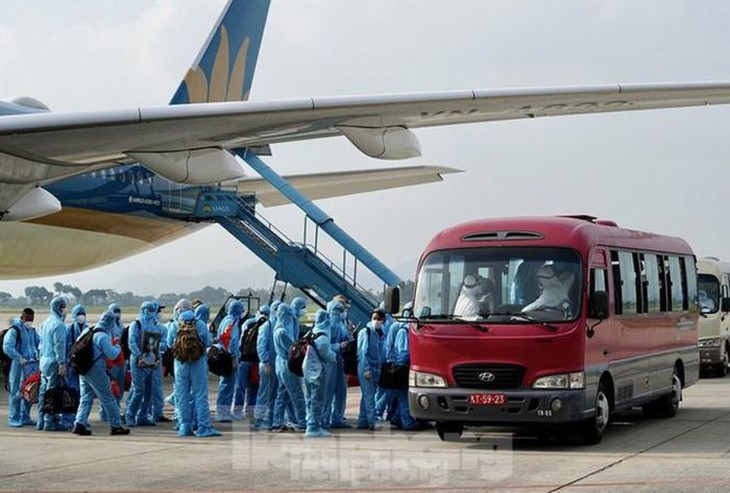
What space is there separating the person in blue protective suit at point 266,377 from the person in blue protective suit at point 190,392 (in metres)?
0.89

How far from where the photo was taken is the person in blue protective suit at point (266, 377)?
1397cm

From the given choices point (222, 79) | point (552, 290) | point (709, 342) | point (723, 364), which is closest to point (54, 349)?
point (552, 290)

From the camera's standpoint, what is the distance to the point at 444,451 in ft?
38.5

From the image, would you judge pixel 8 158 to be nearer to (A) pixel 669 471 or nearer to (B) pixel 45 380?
(B) pixel 45 380

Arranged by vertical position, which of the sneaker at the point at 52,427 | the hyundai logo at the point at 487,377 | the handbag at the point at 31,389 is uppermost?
the hyundai logo at the point at 487,377

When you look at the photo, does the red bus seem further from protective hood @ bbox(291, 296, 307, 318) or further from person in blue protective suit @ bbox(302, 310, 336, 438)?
protective hood @ bbox(291, 296, 307, 318)

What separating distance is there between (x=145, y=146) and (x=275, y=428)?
174 inches

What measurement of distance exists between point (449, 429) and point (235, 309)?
14.1 feet

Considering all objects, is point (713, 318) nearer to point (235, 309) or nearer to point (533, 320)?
point (235, 309)

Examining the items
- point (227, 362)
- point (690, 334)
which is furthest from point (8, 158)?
point (690, 334)

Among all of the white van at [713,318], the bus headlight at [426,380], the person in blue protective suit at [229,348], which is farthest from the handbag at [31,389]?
the white van at [713,318]

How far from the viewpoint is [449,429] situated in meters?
12.5

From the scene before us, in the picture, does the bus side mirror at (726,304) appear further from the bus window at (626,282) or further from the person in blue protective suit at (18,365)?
the person in blue protective suit at (18,365)

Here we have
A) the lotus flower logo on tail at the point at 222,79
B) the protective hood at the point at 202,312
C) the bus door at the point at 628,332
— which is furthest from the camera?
the lotus flower logo on tail at the point at 222,79
